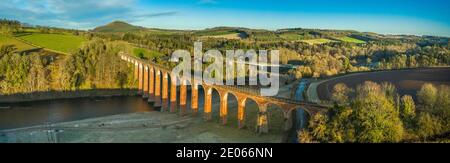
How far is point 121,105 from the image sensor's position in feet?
216

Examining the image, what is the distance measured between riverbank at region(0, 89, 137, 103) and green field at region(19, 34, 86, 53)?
21.7m

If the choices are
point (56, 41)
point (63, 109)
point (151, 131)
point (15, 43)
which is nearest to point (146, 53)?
point (56, 41)

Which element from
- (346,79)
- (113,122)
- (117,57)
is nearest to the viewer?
(113,122)

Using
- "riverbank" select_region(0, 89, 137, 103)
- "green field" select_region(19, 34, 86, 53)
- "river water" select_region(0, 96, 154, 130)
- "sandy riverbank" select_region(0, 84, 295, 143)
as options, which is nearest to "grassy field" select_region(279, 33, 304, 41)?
"green field" select_region(19, 34, 86, 53)

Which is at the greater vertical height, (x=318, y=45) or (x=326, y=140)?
(x=318, y=45)

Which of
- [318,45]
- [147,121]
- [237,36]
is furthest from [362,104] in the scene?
[237,36]

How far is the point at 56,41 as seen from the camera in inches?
3989

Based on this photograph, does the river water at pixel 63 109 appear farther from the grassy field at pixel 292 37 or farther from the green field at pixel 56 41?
the grassy field at pixel 292 37

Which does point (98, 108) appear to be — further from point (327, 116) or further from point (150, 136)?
point (327, 116)

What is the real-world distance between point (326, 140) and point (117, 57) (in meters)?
67.5

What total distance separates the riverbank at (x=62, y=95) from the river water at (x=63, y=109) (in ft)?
9.35

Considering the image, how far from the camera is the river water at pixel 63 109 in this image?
5244 cm

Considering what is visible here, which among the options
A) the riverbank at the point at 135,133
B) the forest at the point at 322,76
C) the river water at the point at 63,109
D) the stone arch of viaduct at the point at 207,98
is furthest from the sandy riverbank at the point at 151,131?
the forest at the point at 322,76

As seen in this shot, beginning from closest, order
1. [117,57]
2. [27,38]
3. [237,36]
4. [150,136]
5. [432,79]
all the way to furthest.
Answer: [150,136] < [432,79] < [117,57] < [27,38] < [237,36]
